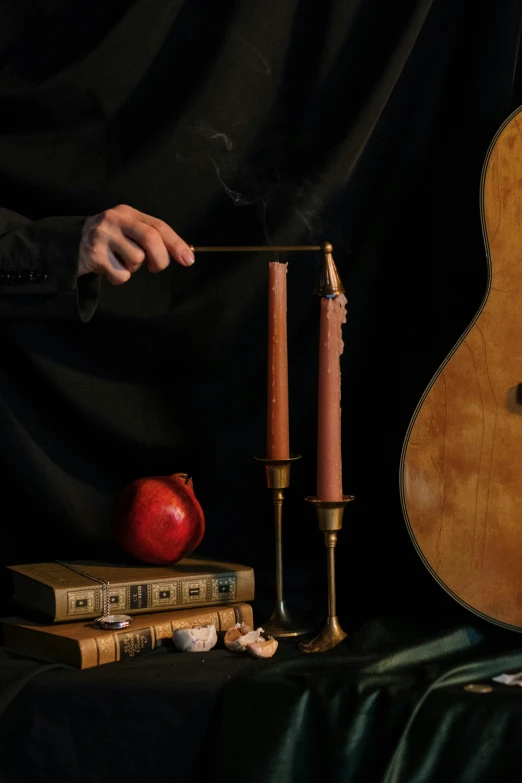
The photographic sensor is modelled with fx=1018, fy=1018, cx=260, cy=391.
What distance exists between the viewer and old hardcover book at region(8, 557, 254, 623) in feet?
4.17

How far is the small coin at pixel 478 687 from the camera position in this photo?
→ 1.13 meters

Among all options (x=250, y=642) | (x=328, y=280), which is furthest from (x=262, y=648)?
(x=328, y=280)

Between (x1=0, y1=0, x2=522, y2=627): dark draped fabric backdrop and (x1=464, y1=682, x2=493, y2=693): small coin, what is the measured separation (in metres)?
0.36

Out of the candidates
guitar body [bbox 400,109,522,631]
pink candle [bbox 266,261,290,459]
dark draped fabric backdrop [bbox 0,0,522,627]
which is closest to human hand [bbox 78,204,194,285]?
pink candle [bbox 266,261,290,459]

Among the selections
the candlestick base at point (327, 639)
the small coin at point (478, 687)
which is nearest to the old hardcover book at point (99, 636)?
the candlestick base at point (327, 639)

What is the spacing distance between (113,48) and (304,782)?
3.50 feet

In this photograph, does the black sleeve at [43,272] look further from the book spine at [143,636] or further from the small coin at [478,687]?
the small coin at [478,687]

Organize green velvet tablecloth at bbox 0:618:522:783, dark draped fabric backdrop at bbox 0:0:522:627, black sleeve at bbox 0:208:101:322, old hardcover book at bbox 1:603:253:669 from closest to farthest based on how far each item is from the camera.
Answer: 1. green velvet tablecloth at bbox 0:618:522:783
2. old hardcover book at bbox 1:603:253:669
3. black sleeve at bbox 0:208:101:322
4. dark draped fabric backdrop at bbox 0:0:522:627

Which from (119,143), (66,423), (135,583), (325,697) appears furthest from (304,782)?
(119,143)

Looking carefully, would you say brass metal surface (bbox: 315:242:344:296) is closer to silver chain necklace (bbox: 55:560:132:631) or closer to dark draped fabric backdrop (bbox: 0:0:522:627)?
dark draped fabric backdrop (bbox: 0:0:522:627)

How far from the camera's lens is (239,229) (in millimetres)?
1590

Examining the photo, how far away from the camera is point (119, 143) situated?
1.57m

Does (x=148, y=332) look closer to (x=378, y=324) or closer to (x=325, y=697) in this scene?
(x=378, y=324)

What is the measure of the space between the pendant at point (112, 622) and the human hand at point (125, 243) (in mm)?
426
